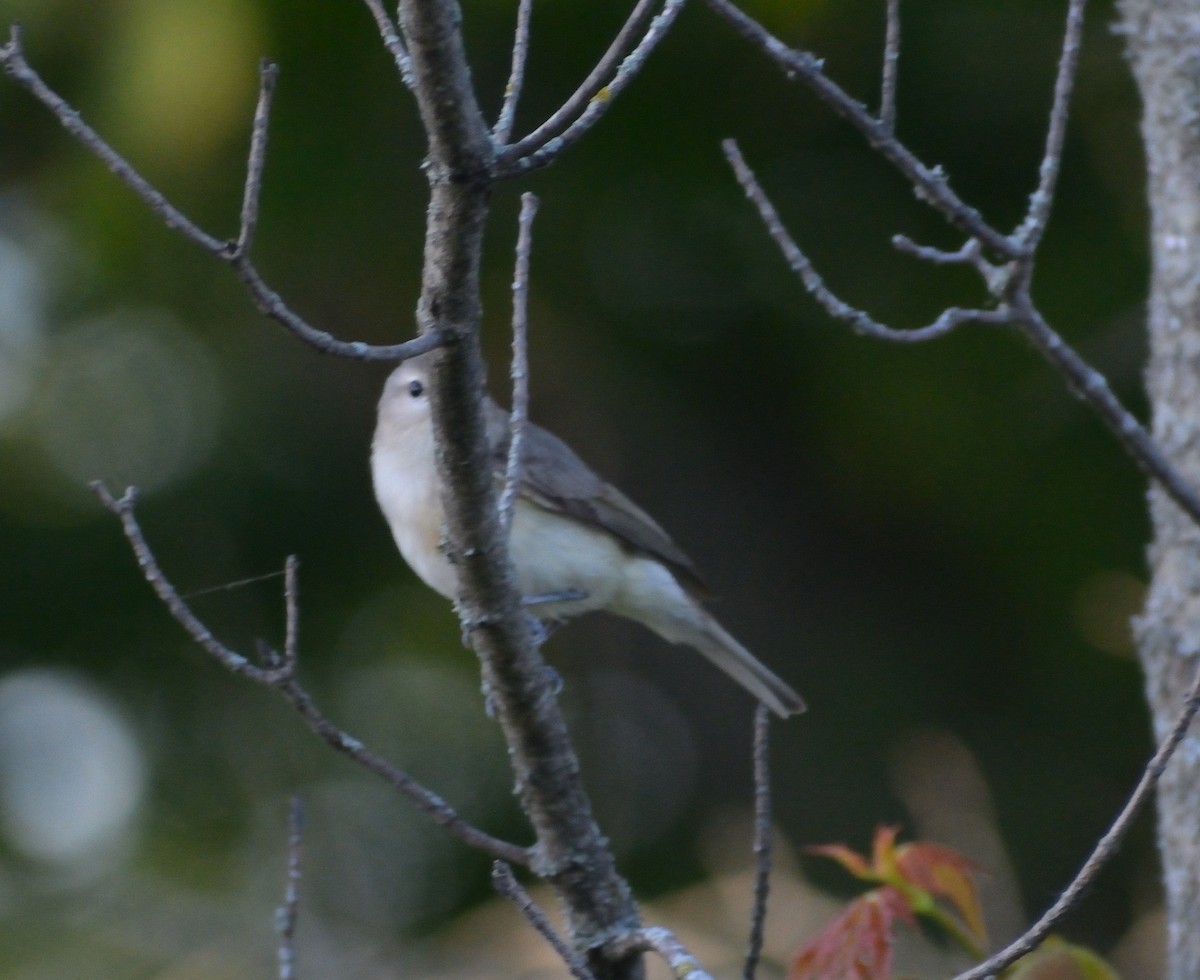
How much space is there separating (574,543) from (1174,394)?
1843 millimetres

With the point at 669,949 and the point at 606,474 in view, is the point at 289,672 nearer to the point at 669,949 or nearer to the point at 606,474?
the point at 669,949

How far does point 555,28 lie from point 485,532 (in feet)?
10.6

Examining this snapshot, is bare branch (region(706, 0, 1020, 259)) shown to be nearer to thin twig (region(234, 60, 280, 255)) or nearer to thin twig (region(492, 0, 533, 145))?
thin twig (region(492, 0, 533, 145))

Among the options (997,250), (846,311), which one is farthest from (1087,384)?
(846,311)

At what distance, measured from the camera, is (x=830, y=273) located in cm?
537

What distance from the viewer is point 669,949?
212cm

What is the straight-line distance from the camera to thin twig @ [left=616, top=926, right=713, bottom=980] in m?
1.96

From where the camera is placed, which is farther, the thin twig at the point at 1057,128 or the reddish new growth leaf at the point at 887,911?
the reddish new growth leaf at the point at 887,911

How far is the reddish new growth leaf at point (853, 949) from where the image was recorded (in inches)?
89.5

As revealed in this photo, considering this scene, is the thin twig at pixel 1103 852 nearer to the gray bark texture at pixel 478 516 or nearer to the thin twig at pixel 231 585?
the gray bark texture at pixel 478 516

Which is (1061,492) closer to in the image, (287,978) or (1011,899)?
(1011,899)

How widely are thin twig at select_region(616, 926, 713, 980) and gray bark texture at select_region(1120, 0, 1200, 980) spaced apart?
1.02 metres

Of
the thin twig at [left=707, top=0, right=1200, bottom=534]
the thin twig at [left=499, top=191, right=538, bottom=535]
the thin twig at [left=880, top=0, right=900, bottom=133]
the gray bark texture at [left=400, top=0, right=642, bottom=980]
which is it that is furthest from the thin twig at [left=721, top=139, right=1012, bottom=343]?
the gray bark texture at [left=400, top=0, right=642, bottom=980]

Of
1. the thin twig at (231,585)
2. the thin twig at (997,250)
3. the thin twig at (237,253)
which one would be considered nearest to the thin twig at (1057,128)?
the thin twig at (997,250)
